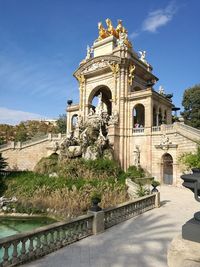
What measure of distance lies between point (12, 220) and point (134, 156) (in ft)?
50.3

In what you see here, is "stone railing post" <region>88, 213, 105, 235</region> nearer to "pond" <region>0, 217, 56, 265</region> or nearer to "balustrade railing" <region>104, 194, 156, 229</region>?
"balustrade railing" <region>104, 194, 156, 229</region>

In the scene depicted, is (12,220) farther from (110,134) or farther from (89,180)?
(110,134)

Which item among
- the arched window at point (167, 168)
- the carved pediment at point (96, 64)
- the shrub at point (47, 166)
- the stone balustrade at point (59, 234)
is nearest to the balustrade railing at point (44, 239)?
the stone balustrade at point (59, 234)

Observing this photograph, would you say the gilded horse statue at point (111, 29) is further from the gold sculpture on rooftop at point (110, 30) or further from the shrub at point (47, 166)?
the shrub at point (47, 166)

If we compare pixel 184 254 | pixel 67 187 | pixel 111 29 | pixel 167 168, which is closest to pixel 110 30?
pixel 111 29

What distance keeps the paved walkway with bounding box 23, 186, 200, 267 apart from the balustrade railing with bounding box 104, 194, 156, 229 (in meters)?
0.27

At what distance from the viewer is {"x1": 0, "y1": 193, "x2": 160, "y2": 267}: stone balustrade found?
5677 millimetres

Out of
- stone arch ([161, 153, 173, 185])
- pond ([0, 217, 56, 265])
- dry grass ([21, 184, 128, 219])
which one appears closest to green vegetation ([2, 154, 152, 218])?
dry grass ([21, 184, 128, 219])

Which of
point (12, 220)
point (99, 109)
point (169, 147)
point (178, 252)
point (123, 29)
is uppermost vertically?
point (123, 29)

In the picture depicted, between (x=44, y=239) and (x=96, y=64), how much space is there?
86.1 feet

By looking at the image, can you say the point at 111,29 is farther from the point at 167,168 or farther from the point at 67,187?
the point at 67,187

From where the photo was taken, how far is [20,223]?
13070 mm

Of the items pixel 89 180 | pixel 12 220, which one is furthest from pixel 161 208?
pixel 12 220

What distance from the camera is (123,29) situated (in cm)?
3281
